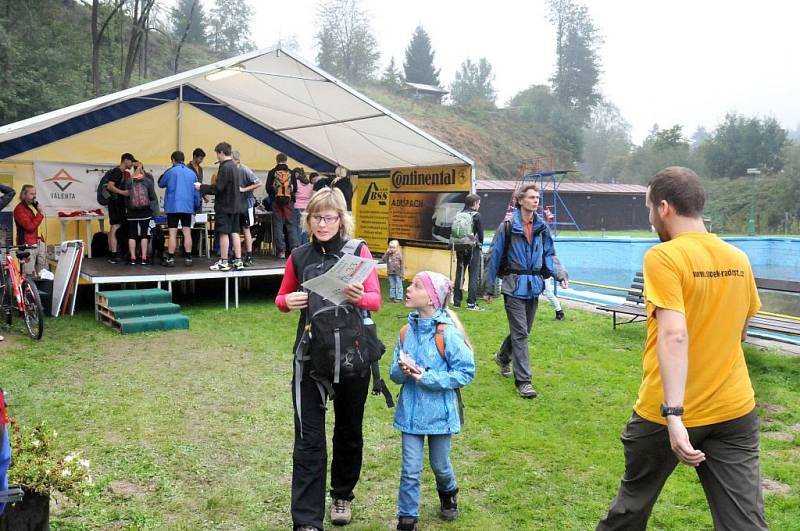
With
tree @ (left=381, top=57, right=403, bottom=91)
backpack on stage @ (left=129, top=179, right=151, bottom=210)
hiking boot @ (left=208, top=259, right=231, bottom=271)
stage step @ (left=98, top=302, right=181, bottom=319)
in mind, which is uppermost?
tree @ (left=381, top=57, right=403, bottom=91)

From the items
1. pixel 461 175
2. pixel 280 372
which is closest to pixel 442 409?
pixel 280 372

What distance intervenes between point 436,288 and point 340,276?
→ 603 mm

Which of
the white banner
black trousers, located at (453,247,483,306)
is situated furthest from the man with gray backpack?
the white banner

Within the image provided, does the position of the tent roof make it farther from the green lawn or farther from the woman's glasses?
the woman's glasses

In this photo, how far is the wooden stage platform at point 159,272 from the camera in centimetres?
951

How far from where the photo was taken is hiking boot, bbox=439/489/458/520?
12.0ft

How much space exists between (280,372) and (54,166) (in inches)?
308

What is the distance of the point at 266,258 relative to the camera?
12.3 meters

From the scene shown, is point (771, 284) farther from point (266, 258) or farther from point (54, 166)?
point (54, 166)

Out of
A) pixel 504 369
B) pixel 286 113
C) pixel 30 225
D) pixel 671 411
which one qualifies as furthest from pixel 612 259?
pixel 671 411

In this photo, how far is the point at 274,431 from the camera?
508cm

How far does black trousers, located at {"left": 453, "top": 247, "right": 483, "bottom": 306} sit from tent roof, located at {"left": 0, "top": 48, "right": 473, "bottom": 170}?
1.78 metres

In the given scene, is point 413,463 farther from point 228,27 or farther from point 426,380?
point 228,27

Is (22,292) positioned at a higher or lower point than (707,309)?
lower
